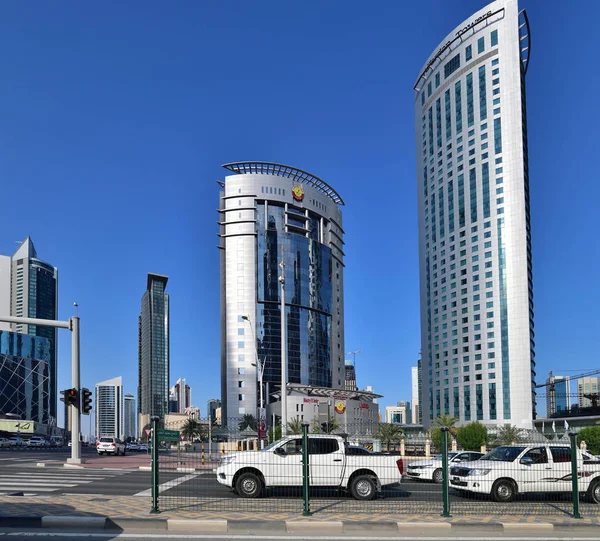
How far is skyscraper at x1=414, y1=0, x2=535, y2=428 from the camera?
394 feet

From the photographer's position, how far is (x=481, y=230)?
12650 cm

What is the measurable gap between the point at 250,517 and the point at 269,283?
13649 centimetres

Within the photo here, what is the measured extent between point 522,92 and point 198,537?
12918cm

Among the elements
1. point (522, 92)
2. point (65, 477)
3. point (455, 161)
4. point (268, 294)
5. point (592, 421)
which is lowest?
point (592, 421)

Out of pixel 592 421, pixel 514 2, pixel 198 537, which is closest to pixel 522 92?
pixel 514 2

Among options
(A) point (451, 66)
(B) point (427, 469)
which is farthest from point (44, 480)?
(A) point (451, 66)

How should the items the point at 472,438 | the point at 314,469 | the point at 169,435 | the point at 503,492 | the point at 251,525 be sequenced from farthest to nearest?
1. the point at 472,438
2. the point at 169,435
3. the point at 503,492
4. the point at 314,469
5. the point at 251,525

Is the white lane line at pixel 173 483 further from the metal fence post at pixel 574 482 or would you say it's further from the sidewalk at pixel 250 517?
the metal fence post at pixel 574 482

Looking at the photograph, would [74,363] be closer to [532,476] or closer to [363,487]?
[363,487]

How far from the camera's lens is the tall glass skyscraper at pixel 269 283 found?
14488 centimetres

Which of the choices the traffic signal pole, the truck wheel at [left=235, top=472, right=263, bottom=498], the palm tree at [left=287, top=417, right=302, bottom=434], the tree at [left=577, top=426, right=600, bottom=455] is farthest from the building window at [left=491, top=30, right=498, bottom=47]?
the truck wheel at [left=235, top=472, right=263, bottom=498]

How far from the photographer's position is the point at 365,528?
12.8 meters

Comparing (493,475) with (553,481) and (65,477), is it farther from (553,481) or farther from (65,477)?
(65,477)

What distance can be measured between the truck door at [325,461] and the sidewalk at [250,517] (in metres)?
1.07
